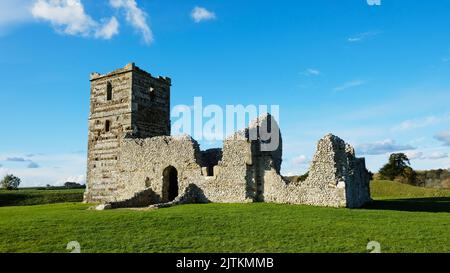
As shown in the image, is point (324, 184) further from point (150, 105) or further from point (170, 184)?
point (150, 105)

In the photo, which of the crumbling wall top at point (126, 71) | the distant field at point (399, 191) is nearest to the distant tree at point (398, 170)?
the distant field at point (399, 191)

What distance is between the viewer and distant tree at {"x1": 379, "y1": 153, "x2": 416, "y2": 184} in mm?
47625

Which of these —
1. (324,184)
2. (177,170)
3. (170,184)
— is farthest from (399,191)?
(177,170)

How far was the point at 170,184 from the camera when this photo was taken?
23656 mm

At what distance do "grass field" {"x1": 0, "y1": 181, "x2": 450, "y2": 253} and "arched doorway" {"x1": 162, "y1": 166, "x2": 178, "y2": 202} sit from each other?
23.4 feet

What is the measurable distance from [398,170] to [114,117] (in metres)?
34.8

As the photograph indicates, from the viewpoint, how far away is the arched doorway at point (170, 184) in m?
23.0

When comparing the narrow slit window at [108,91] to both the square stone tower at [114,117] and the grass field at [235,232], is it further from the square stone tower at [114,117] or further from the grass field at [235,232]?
the grass field at [235,232]

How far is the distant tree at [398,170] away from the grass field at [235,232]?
3333cm

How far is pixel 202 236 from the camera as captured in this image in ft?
36.5

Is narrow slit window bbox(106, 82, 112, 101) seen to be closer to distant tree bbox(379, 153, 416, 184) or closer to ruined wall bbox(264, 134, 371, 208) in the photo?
ruined wall bbox(264, 134, 371, 208)
